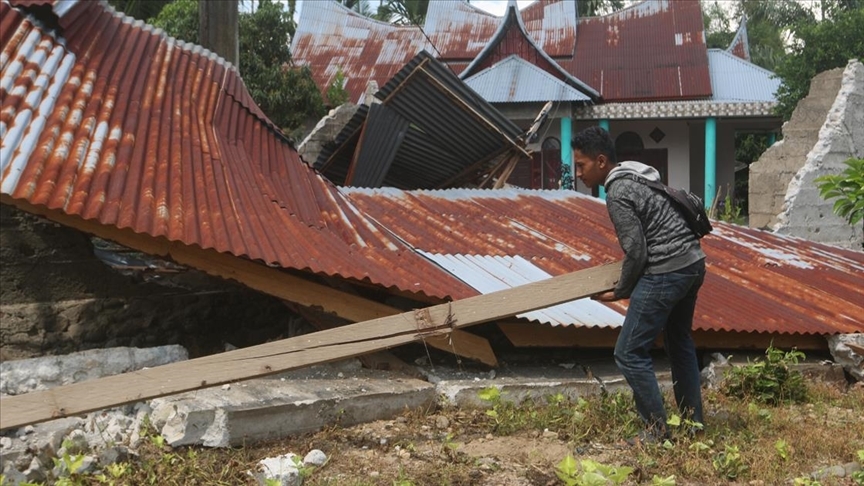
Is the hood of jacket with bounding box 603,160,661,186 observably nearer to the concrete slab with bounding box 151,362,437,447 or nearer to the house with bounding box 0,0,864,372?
the house with bounding box 0,0,864,372

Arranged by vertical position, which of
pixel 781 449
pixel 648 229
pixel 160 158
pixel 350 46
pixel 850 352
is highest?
pixel 350 46

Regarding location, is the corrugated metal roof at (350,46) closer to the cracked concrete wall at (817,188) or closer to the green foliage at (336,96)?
the green foliage at (336,96)

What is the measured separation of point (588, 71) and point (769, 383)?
624 inches

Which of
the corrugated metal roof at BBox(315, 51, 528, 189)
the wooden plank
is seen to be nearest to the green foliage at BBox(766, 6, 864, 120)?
the corrugated metal roof at BBox(315, 51, 528, 189)

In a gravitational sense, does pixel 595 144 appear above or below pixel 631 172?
above

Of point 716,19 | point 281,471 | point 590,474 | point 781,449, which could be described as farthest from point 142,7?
point 716,19

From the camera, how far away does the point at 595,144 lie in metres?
3.82

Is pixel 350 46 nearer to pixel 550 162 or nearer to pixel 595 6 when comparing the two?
pixel 550 162

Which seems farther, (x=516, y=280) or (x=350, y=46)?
(x=350, y=46)

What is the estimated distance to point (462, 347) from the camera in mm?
4953

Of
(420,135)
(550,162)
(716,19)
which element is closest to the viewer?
(420,135)

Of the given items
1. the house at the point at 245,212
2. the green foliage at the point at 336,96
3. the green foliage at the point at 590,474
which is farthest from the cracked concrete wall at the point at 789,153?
the green foliage at the point at 590,474

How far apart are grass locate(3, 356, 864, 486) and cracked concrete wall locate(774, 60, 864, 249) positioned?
6.23 meters

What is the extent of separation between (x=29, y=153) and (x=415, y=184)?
17.0ft
